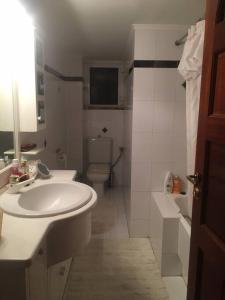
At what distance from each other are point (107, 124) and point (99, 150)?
1.54 feet

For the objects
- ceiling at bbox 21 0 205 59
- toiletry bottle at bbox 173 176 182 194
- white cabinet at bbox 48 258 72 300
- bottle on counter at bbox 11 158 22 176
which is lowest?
white cabinet at bbox 48 258 72 300

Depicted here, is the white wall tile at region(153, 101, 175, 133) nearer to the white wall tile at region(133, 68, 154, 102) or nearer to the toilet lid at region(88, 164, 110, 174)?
the white wall tile at region(133, 68, 154, 102)

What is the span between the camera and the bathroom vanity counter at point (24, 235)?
82cm

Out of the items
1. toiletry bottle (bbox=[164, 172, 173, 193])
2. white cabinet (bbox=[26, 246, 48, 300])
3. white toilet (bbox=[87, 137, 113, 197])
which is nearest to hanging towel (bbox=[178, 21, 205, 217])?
toiletry bottle (bbox=[164, 172, 173, 193])

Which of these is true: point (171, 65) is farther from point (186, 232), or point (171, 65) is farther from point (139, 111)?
point (186, 232)

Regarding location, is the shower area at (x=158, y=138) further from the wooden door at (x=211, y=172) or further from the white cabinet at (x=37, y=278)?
the white cabinet at (x=37, y=278)

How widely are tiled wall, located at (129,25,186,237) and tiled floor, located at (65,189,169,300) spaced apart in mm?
244

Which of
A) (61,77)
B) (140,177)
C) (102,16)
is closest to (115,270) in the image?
(140,177)

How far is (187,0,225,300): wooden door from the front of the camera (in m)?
1.01

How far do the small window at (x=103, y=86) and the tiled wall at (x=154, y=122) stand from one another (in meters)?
1.82

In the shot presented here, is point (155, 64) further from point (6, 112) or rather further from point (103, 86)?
point (103, 86)

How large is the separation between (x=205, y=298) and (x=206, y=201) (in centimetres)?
44

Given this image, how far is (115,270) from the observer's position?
6.87ft

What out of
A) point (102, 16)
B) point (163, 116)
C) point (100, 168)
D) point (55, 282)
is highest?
point (102, 16)
